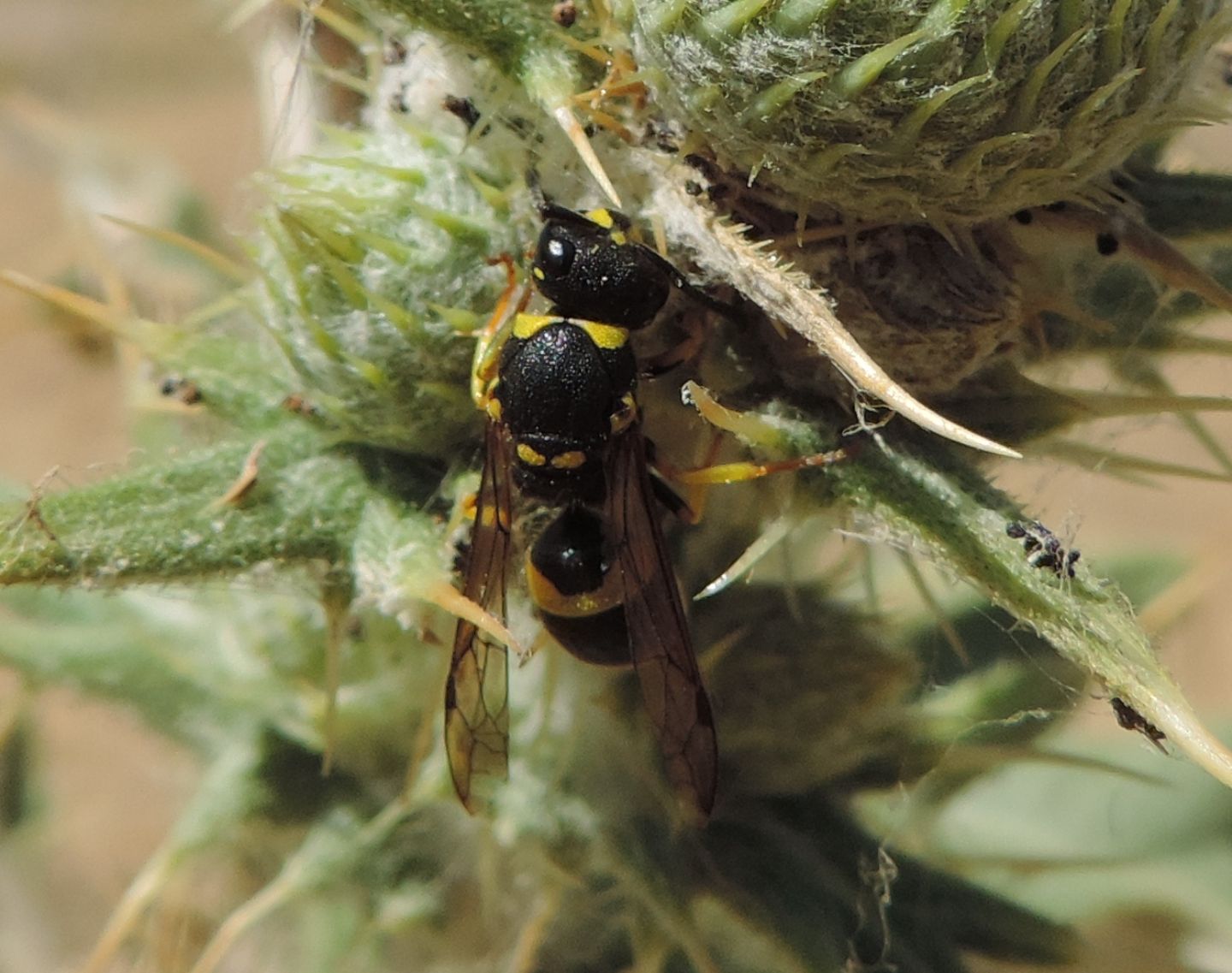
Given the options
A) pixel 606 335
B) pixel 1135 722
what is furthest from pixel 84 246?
pixel 1135 722

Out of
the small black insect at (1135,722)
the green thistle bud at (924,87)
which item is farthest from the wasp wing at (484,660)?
the small black insect at (1135,722)

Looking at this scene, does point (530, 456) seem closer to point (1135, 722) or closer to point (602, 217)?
point (602, 217)

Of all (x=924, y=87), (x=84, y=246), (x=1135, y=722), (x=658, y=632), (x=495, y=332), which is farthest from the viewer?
(x=84, y=246)

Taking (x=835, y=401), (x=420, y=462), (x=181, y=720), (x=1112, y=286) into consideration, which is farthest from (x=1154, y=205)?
(x=181, y=720)

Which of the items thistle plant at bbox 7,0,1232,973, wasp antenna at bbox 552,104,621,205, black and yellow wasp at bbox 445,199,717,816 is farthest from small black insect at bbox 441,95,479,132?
wasp antenna at bbox 552,104,621,205

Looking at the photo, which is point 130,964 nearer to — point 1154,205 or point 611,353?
point 611,353
